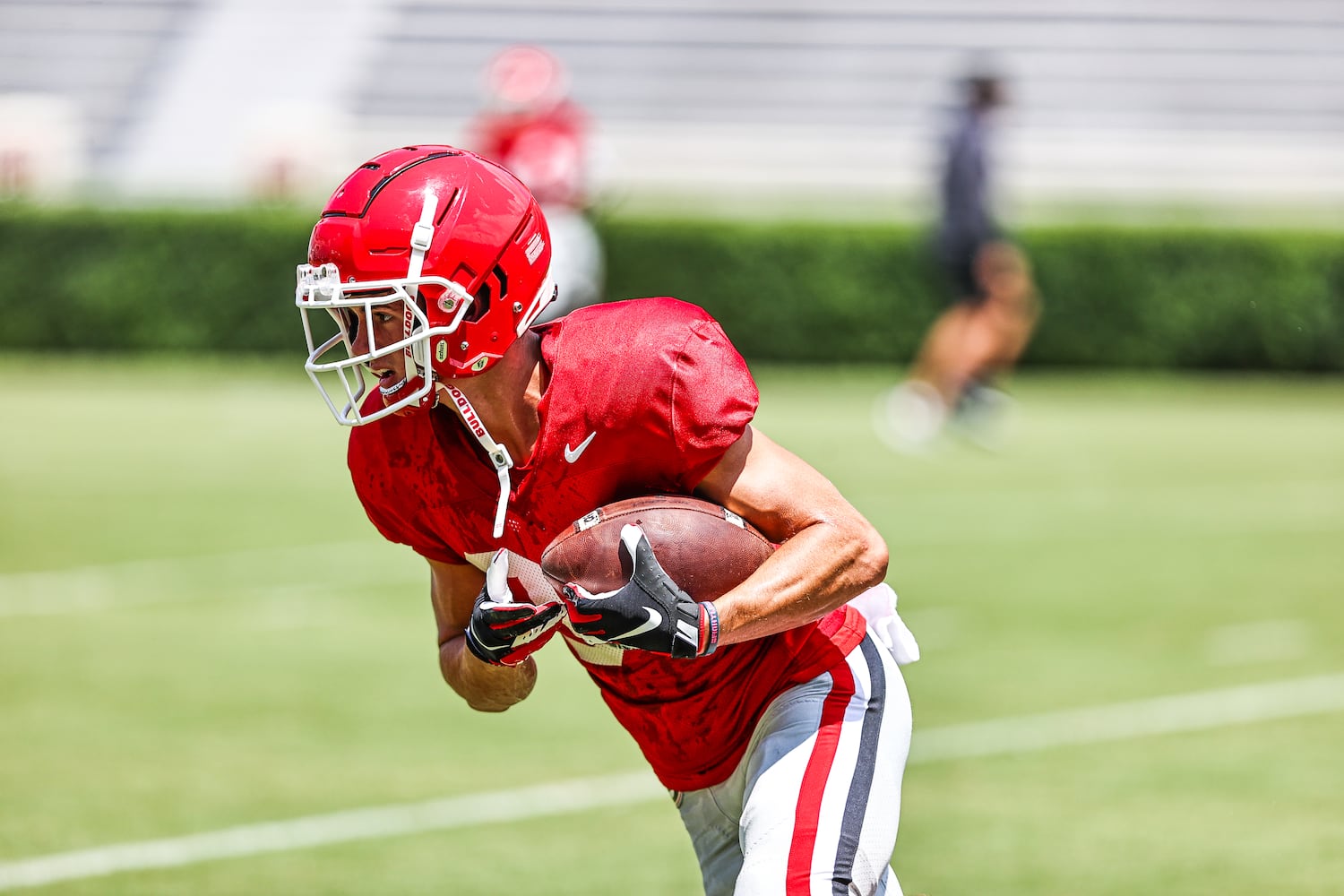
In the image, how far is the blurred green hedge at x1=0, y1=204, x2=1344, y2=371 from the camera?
16453mm

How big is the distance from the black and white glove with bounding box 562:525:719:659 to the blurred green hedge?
44.7 ft

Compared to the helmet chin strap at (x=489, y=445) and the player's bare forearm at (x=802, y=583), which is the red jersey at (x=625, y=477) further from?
the player's bare forearm at (x=802, y=583)

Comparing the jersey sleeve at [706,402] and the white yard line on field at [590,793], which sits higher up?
the jersey sleeve at [706,402]

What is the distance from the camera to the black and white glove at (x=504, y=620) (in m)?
2.88

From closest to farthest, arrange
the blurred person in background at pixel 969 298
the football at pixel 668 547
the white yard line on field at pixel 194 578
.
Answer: the football at pixel 668 547
the white yard line on field at pixel 194 578
the blurred person in background at pixel 969 298

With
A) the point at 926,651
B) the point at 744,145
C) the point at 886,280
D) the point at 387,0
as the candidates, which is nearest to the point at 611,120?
the point at 744,145

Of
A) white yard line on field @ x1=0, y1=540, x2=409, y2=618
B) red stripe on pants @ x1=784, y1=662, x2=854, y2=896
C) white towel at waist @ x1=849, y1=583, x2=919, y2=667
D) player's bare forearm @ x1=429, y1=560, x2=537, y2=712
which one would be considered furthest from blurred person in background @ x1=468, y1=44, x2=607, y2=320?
red stripe on pants @ x1=784, y1=662, x2=854, y2=896

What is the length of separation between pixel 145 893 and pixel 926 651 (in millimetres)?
3241

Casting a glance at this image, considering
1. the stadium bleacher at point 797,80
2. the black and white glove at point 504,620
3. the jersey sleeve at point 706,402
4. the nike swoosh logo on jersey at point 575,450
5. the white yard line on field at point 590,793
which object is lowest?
the stadium bleacher at point 797,80

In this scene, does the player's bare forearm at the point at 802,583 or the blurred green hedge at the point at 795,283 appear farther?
the blurred green hedge at the point at 795,283

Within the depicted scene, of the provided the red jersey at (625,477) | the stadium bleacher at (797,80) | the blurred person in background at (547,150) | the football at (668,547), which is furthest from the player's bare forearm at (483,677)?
the stadium bleacher at (797,80)

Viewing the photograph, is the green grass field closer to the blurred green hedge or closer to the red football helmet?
the red football helmet

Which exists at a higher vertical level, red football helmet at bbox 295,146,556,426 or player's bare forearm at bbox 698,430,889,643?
red football helmet at bbox 295,146,556,426

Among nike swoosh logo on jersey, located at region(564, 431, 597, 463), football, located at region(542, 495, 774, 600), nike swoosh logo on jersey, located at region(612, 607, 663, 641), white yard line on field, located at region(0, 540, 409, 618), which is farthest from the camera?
white yard line on field, located at region(0, 540, 409, 618)
